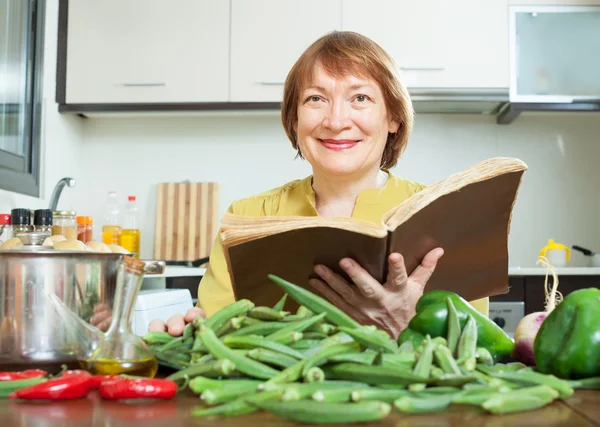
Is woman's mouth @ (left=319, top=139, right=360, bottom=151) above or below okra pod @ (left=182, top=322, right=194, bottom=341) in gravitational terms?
above

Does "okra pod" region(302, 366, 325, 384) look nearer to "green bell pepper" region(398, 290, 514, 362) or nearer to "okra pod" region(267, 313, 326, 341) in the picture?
"okra pod" region(267, 313, 326, 341)

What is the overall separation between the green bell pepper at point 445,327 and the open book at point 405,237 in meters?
0.15

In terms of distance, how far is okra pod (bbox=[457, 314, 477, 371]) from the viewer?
0.63 metres

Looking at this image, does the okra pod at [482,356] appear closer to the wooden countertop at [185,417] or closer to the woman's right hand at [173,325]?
the wooden countertop at [185,417]

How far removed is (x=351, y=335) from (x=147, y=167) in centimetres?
318

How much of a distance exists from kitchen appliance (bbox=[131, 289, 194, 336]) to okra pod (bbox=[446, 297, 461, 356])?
1647 mm

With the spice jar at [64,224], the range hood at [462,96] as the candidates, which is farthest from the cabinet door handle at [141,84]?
the range hood at [462,96]

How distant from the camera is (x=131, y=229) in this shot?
3.57 metres

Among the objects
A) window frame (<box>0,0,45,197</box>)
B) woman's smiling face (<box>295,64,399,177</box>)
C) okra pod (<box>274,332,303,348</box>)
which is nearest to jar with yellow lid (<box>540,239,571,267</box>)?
woman's smiling face (<box>295,64,399,177</box>)

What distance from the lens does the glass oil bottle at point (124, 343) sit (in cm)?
68

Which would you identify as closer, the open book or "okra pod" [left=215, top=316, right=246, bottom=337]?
"okra pod" [left=215, top=316, right=246, bottom=337]

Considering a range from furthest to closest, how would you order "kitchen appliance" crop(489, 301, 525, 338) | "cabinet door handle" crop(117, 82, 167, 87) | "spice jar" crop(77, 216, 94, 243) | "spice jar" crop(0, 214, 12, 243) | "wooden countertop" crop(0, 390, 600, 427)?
"cabinet door handle" crop(117, 82, 167, 87) < "kitchen appliance" crop(489, 301, 525, 338) < "spice jar" crop(77, 216, 94, 243) < "spice jar" crop(0, 214, 12, 243) < "wooden countertop" crop(0, 390, 600, 427)

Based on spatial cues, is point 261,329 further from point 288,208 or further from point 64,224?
point 64,224

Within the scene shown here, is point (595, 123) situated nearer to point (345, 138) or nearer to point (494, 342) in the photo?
point (345, 138)
